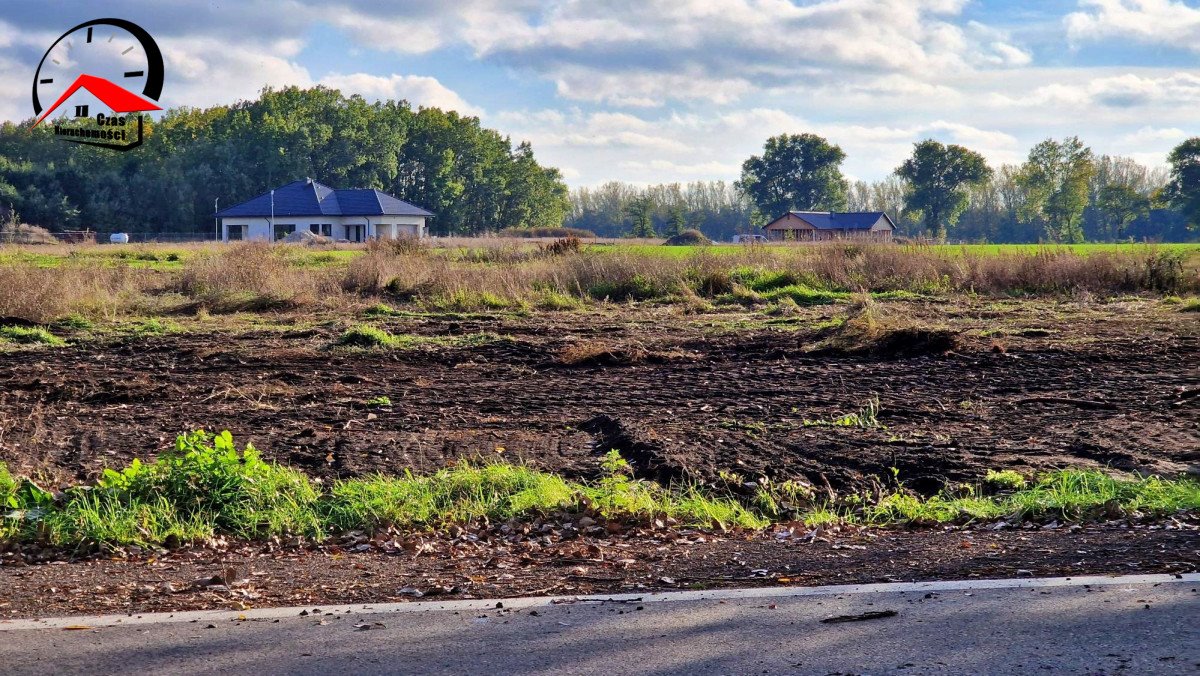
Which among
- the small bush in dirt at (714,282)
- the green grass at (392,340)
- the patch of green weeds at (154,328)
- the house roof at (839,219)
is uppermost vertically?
the house roof at (839,219)

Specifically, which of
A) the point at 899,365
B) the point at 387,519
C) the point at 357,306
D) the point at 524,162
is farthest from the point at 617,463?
the point at 524,162

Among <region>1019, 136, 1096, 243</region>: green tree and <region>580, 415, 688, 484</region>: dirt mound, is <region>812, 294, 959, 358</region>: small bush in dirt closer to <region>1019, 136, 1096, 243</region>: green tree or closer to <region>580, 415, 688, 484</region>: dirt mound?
<region>580, 415, 688, 484</region>: dirt mound

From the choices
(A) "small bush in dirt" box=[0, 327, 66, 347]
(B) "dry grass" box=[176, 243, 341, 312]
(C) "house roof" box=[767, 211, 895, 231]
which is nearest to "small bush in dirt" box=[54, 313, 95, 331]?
(A) "small bush in dirt" box=[0, 327, 66, 347]

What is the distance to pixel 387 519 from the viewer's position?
22.8 feet

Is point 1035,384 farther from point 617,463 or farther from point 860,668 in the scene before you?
point 860,668

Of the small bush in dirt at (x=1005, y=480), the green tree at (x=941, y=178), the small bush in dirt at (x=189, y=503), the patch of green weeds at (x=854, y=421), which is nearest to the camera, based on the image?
the small bush in dirt at (x=189, y=503)

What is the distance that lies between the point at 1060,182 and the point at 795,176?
88.3ft

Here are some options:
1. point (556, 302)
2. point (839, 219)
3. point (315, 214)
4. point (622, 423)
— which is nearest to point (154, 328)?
point (556, 302)

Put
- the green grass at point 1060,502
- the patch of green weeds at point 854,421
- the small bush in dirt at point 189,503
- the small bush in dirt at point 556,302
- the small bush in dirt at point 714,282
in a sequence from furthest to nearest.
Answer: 1. the small bush in dirt at point 714,282
2. the small bush in dirt at point 556,302
3. the patch of green weeds at point 854,421
4. the green grass at point 1060,502
5. the small bush in dirt at point 189,503

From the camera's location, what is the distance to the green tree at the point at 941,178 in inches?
4131

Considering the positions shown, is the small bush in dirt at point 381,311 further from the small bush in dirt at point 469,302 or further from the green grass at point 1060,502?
the green grass at point 1060,502

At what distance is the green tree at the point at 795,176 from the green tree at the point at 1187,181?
111ft

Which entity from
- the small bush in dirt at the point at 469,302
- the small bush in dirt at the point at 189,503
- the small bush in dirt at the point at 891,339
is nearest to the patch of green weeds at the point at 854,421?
the small bush in dirt at the point at 891,339

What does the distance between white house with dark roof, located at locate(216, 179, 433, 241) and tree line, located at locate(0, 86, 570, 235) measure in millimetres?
5934
